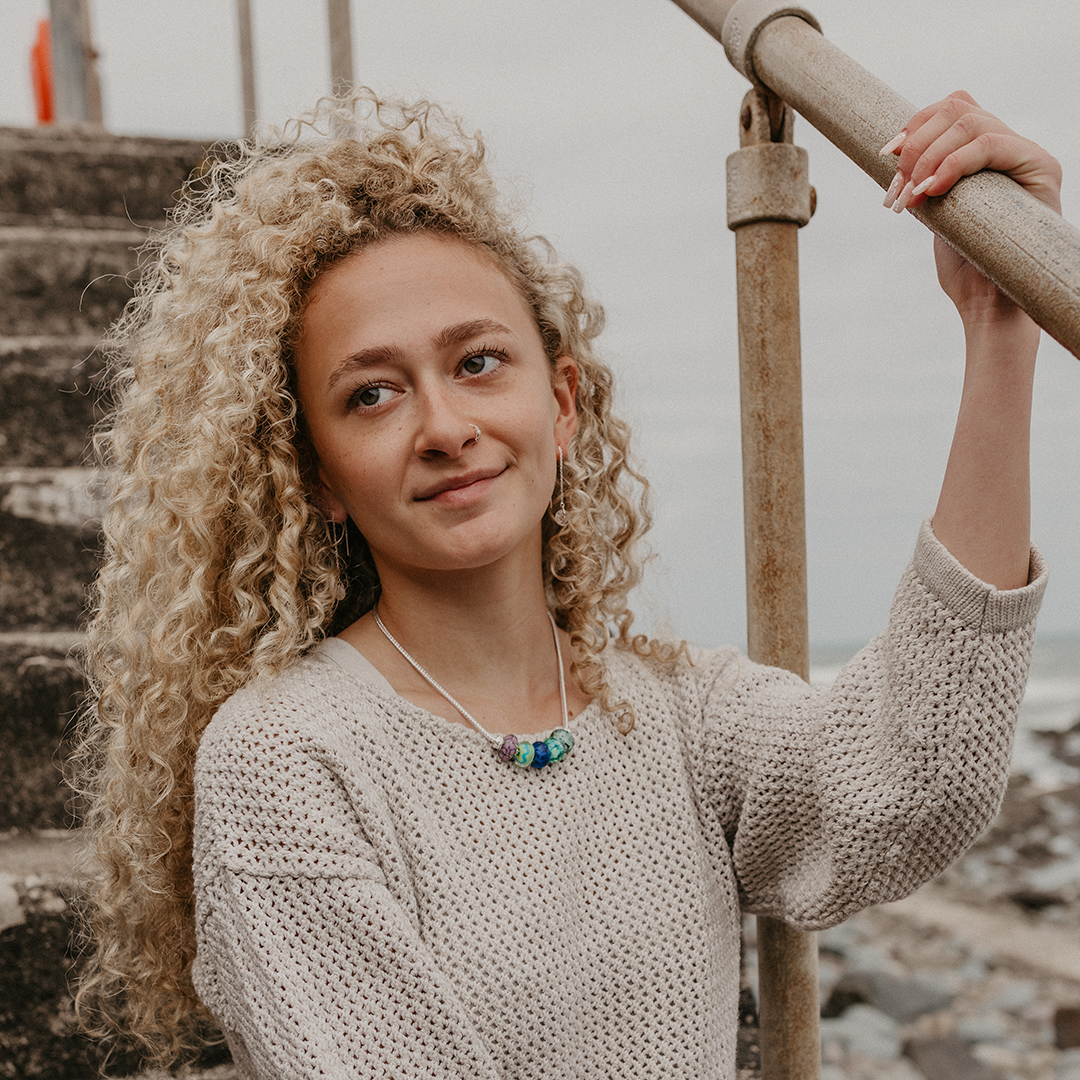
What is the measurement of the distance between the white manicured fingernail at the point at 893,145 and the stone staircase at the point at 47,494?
4.50 feet

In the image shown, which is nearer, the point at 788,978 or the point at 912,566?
the point at 912,566

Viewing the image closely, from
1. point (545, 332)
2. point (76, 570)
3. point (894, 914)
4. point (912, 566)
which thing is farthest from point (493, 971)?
point (894, 914)

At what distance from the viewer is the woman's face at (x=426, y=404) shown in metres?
1.21

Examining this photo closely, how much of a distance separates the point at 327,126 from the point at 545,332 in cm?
38

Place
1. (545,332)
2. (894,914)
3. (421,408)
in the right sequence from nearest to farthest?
(421,408) < (545,332) < (894,914)

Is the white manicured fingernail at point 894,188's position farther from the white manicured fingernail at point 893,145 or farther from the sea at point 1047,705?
the sea at point 1047,705

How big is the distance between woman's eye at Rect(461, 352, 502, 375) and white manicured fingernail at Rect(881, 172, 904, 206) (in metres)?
0.46

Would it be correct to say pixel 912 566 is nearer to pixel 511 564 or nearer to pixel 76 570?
pixel 511 564

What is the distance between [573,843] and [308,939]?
1.01ft

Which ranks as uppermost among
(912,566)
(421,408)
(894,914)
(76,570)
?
(421,408)

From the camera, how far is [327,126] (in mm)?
1458

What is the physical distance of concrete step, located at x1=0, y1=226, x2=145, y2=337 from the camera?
96.0 inches

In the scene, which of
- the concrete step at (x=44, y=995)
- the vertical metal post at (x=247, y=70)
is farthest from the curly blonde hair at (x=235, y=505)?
the vertical metal post at (x=247, y=70)

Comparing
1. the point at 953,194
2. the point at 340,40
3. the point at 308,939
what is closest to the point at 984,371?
the point at 953,194
